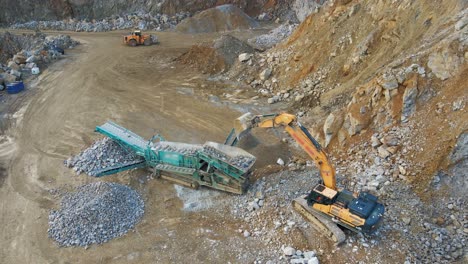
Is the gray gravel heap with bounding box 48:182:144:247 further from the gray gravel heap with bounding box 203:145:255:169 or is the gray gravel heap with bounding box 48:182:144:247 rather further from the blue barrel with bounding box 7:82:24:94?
the blue barrel with bounding box 7:82:24:94

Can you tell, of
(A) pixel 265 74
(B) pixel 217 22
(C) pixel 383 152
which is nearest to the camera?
(C) pixel 383 152

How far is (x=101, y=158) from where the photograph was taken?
1345cm

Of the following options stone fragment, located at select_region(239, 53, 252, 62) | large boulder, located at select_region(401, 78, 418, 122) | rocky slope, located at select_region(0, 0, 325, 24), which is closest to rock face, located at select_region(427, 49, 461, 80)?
large boulder, located at select_region(401, 78, 418, 122)

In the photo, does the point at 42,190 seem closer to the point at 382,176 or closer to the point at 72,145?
the point at 72,145

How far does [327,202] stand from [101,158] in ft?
26.2

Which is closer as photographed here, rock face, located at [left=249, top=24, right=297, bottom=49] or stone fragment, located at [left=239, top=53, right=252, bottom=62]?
stone fragment, located at [left=239, top=53, right=252, bottom=62]

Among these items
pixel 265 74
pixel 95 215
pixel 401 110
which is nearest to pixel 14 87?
pixel 95 215

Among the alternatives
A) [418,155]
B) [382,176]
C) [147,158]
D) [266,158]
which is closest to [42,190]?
[147,158]

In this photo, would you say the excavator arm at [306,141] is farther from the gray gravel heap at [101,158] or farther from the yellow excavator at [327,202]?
the gray gravel heap at [101,158]

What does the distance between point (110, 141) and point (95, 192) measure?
2.40m

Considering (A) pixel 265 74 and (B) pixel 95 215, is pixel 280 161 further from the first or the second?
(A) pixel 265 74

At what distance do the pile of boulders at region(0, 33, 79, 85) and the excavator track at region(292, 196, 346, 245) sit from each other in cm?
1710

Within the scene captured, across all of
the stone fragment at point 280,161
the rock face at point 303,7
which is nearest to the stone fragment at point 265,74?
the stone fragment at point 280,161

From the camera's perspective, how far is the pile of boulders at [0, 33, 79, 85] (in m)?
20.9
